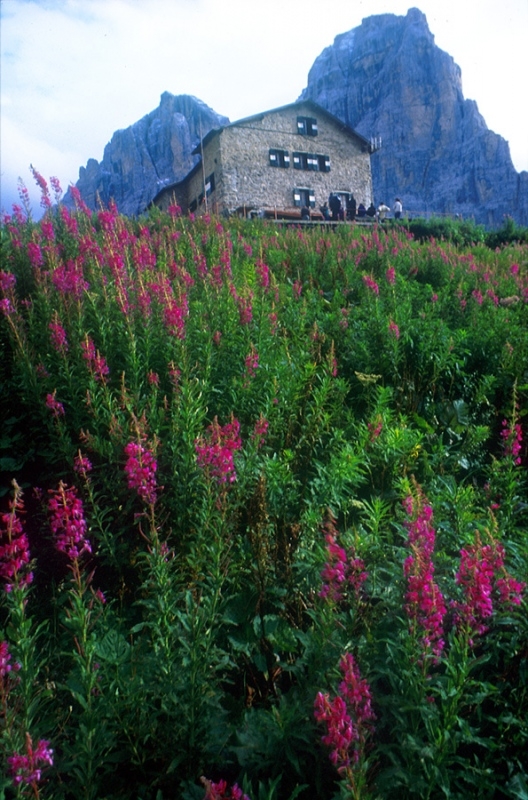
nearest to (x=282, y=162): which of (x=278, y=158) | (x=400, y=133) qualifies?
(x=278, y=158)

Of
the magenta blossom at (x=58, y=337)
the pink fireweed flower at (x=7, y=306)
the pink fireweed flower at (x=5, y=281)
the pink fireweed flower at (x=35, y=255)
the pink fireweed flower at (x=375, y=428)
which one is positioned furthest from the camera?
the pink fireweed flower at (x=35, y=255)

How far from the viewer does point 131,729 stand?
2.04 meters

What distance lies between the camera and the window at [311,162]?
41.0 metres

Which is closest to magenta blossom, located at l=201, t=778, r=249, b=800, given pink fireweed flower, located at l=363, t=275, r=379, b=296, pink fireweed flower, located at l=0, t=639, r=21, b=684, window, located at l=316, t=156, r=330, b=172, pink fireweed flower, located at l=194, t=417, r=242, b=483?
pink fireweed flower, located at l=0, t=639, r=21, b=684

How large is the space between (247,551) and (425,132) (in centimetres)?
14182

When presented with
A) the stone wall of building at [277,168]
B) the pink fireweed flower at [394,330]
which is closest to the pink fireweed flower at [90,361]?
the pink fireweed flower at [394,330]

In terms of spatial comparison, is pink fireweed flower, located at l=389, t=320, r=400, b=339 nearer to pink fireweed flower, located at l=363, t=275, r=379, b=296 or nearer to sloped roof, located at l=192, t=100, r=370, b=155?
pink fireweed flower, located at l=363, t=275, r=379, b=296

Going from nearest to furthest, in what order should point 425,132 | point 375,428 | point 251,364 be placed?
point 375,428 < point 251,364 < point 425,132

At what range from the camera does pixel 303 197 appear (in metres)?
41.3

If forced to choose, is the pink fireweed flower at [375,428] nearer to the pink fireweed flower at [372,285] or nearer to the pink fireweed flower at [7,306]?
the pink fireweed flower at [7,306]

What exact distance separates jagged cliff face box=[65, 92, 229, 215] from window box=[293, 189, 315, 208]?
98204 millimetres

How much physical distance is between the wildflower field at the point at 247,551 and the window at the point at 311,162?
38.8 m

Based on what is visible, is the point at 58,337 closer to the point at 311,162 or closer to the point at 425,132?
the point at 311,162

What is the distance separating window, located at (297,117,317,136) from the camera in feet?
135
